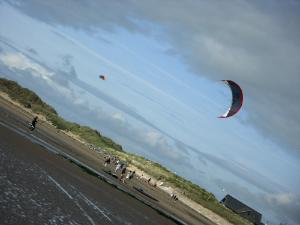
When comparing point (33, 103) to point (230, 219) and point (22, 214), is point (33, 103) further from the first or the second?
point (22, 214)

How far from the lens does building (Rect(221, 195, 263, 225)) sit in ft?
337

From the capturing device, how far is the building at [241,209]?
103m

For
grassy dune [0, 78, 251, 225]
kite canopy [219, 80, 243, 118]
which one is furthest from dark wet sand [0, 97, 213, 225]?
grassy dune [0, 78, 251, 225]

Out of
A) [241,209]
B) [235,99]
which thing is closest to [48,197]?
[235,99]

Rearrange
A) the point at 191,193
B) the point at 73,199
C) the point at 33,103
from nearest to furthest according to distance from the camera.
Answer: the point at 73,199 < the point at 191,193 < the point at 33,103

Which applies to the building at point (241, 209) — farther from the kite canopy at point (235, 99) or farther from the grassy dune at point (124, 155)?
the kite canopy at point (235, 99)

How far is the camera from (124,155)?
11006 centimetres

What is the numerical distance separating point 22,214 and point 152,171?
83.8 meters

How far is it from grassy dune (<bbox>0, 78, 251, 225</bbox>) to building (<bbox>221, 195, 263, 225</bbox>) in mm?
5370

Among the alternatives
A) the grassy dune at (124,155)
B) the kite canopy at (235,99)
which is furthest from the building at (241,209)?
the kite canopy at (235,99)

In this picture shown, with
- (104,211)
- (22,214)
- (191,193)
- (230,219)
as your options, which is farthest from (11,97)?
(22,214)

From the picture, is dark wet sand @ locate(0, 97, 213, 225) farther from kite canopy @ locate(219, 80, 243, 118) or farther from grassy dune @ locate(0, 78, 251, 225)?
grassy dune @ locate(0, 78, 251, 225)

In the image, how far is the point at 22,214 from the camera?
15.8 meters

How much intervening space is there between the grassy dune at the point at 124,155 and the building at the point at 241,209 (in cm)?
537
